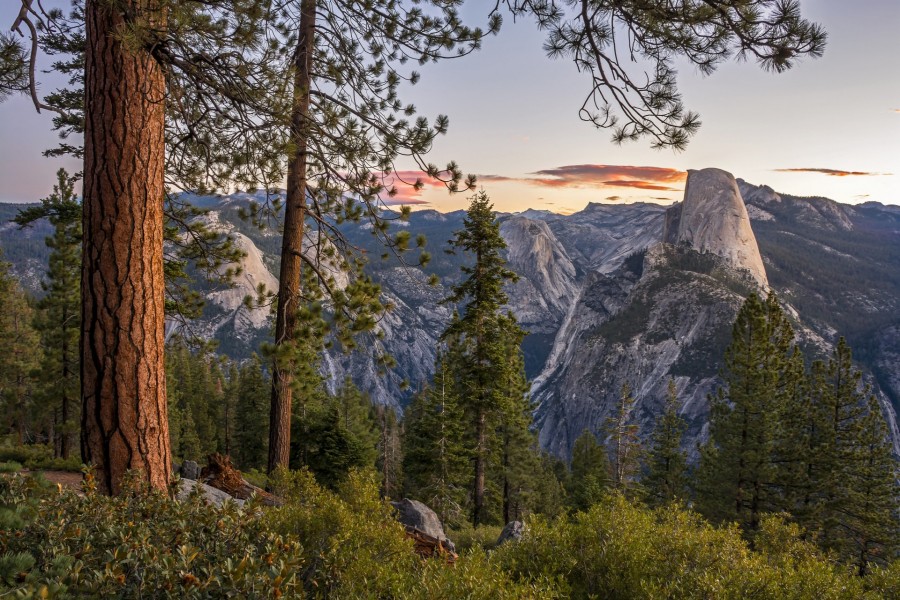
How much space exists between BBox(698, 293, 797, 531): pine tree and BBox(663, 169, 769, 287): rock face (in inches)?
5267

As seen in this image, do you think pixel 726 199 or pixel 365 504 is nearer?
pixel 365 504

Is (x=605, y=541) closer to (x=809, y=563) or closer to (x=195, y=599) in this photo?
(x=809, y=563)

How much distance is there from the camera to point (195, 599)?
2.24 metres

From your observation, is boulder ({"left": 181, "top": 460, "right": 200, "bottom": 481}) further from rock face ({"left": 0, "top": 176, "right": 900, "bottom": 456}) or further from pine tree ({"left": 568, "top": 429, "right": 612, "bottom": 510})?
rock face ({"left": 0, "top": 176, "right": 900, "bottom": 456})

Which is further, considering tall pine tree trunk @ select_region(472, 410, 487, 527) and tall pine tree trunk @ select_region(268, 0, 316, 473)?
tall pine tree trunk @ select_region(472, 410, 487, 527)

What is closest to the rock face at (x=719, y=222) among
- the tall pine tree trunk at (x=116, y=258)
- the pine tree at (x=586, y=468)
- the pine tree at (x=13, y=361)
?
the pine tree at (x=586, y=468)

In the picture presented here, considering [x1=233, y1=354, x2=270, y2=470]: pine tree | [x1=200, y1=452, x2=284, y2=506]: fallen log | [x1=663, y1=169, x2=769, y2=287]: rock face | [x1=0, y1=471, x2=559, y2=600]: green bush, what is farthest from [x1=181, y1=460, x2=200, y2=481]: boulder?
[x1=663, y1=169, x2=769, y2=287]: rock face

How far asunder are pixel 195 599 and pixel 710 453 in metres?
32.2

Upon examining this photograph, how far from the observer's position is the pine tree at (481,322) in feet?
65.3

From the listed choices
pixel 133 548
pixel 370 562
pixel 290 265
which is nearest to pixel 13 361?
pixel 290 265

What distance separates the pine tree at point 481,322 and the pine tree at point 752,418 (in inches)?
455

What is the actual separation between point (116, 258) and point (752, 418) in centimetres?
2574

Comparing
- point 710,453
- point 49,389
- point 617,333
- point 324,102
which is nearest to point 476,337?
point 324,102

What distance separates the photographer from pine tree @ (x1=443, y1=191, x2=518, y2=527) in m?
19.9
